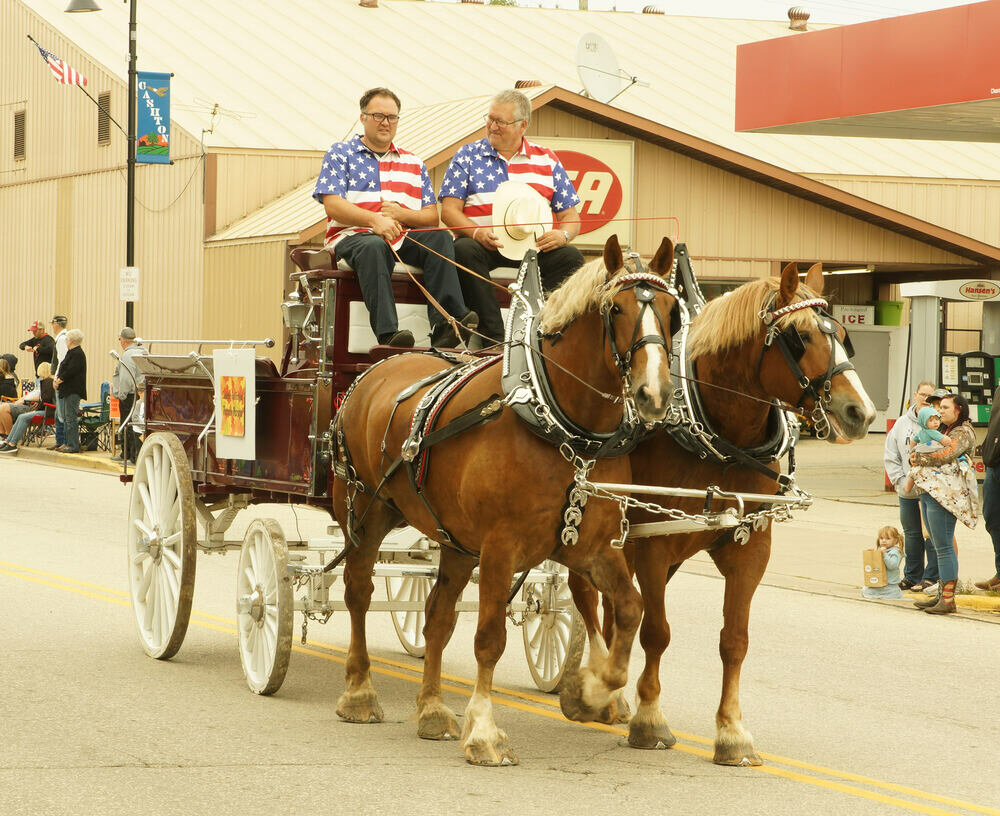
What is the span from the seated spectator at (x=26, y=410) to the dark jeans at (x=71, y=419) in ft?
3.68

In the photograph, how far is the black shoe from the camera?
812cm

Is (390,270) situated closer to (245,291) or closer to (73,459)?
(73,459)

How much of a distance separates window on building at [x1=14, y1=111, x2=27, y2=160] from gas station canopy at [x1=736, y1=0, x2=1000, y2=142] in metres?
22.1

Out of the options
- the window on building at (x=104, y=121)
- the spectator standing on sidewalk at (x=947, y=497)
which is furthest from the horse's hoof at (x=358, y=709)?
the window on building at (x=104, y=121)

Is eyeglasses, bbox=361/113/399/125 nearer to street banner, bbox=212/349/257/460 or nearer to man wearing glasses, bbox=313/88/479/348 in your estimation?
man wearing glasses, bbox=313/88/479/348

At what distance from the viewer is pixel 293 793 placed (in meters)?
5.96

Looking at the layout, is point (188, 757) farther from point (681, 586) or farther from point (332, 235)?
point (681, 586)

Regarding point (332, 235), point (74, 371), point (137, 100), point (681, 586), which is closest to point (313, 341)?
point (332, 235)

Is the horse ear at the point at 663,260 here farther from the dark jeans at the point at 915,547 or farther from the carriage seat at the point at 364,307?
the dark jeans at the point at 915,547

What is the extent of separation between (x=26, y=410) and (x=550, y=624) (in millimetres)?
21339

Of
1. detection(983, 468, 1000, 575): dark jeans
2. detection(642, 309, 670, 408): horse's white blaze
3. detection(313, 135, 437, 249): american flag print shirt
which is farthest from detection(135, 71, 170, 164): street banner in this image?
detection(642, 309, 670, 408): horse's white blaze

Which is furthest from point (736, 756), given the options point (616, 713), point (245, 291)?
point (245, 291)

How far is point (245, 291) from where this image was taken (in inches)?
1081

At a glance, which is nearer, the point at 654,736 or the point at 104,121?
the point at 654,736
